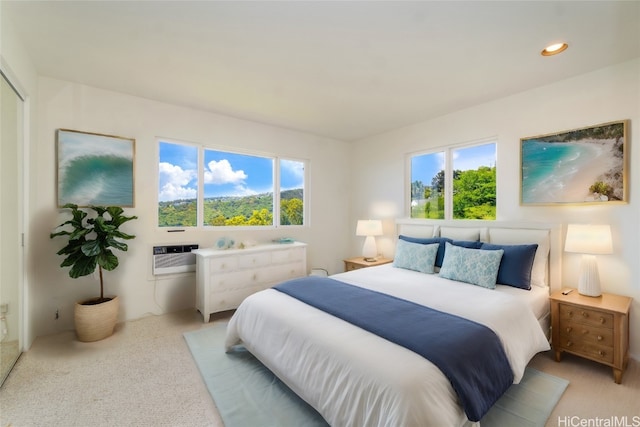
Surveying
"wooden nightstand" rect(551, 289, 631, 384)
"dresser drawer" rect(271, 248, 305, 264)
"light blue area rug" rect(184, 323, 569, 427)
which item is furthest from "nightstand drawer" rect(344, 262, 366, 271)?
"wooden nightstand" rect(551, 289, 631, 384)

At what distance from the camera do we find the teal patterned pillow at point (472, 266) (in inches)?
99.4

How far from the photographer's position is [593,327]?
7.09ft

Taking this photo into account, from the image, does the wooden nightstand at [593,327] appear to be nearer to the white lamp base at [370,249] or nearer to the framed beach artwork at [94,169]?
the white lamp base at [370,249]

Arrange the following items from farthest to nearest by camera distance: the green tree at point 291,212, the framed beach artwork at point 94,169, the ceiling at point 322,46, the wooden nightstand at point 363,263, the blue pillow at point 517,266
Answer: the green tree at point 291,212, the wooden nightstand at point 363,263, the framed beach artwork at point 94,169, the blue pillow at point 517,266, the ceiling at point 322,46

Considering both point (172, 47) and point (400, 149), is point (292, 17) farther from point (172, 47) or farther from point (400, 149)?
point (400, 149)

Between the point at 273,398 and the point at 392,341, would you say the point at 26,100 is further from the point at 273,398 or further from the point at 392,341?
the point at 392,341

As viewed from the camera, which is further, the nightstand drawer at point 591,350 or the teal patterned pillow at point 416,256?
the teal patterned pillow at point 416,256

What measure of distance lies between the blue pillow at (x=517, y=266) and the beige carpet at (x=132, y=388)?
0.67m

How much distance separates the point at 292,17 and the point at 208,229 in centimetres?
268

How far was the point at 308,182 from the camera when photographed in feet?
15.1

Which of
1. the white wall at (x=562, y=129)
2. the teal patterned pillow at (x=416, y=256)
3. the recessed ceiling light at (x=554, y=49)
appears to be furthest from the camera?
the teal patterned pillow at (x=416, y=256)

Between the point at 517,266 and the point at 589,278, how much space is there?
0.53m

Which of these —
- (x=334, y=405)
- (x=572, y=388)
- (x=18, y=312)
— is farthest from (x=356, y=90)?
(x=18, y=312)

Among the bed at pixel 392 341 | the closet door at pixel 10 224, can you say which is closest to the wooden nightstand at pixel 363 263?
the bed at pixel 392 341
